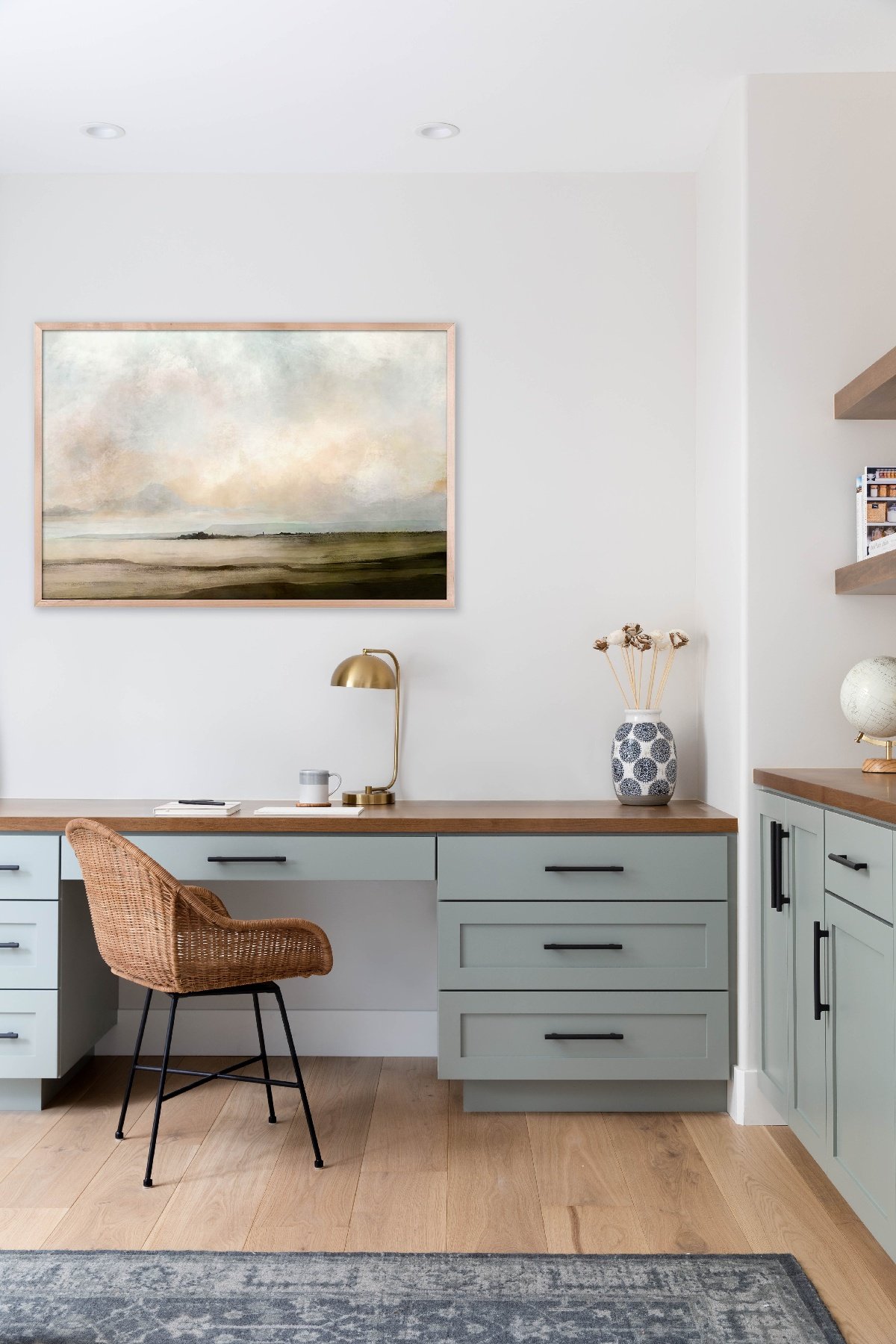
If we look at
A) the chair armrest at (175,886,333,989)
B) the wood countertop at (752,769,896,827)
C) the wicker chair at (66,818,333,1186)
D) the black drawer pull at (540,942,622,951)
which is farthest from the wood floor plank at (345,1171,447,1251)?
the wood countertop at (752,769,896,827)

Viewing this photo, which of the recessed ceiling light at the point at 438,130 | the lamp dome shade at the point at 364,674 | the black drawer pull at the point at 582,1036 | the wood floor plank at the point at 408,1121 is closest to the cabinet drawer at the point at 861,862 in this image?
the black drawer pull at the point at 582,1036

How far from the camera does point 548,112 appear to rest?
3045 mm

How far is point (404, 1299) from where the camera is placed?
1.99 metres

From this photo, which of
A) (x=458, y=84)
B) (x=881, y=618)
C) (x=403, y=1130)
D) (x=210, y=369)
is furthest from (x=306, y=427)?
(x=403, y=1130)

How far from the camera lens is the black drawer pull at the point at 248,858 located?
2.86 metres

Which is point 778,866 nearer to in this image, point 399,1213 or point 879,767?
point 879,767

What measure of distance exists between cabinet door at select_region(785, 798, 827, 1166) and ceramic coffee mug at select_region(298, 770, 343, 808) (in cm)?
130

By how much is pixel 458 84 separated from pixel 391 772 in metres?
1.98

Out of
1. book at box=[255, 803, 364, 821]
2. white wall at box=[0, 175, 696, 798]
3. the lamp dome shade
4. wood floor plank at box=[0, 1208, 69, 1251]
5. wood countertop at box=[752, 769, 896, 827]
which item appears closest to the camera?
wood countertop at box=[752, 769, 896, 827]

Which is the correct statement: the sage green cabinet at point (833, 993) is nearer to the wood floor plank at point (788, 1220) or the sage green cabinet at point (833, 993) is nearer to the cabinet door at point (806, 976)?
the cabinet door at point (806, 976)

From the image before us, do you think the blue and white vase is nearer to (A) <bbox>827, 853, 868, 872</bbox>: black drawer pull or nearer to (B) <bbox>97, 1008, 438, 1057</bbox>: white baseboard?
(A) <bbox>827, 853, 868, 872</bbox>: black drawer pull

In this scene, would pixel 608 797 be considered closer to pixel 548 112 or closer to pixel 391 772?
pixel 391 772

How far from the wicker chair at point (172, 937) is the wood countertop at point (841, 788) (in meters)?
1.19

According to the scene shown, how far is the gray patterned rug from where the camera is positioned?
1.89 metres
